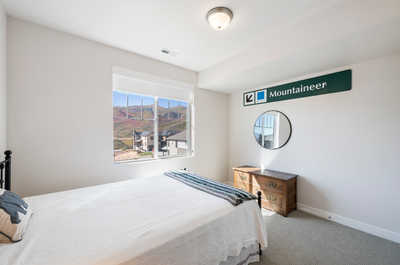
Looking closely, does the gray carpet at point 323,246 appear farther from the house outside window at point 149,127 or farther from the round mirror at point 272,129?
the house outside window at point 149,127

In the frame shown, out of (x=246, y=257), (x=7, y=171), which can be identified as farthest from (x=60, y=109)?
(x=246, y=257)

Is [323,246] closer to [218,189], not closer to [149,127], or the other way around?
[218,189]

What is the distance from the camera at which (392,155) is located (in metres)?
2.13

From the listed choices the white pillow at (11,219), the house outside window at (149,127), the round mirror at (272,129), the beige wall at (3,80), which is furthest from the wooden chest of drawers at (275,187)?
the beige wall at (3,80)

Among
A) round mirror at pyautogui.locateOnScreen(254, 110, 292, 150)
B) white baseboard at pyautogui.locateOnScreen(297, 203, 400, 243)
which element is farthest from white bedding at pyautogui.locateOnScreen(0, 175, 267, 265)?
round mirror at pyautogui.locateOnScreen(254, 110, 292, 150)

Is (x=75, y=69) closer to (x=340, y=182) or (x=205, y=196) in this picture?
(x=205, y=196)

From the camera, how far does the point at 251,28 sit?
2.16 metres

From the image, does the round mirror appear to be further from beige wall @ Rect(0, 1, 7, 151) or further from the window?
beige wall @ Rect(0, 1, 7, 151)

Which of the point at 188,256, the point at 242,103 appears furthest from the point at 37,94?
the point at 242,103

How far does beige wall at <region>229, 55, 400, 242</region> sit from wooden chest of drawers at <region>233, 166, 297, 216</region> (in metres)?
0.21

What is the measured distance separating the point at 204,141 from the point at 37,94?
283cm

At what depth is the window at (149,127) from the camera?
286cm

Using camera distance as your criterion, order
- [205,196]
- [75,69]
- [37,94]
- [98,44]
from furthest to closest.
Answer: [98,44]
[75,69]
[37,94]
[205,196]

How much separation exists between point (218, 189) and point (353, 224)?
84.1 inches
